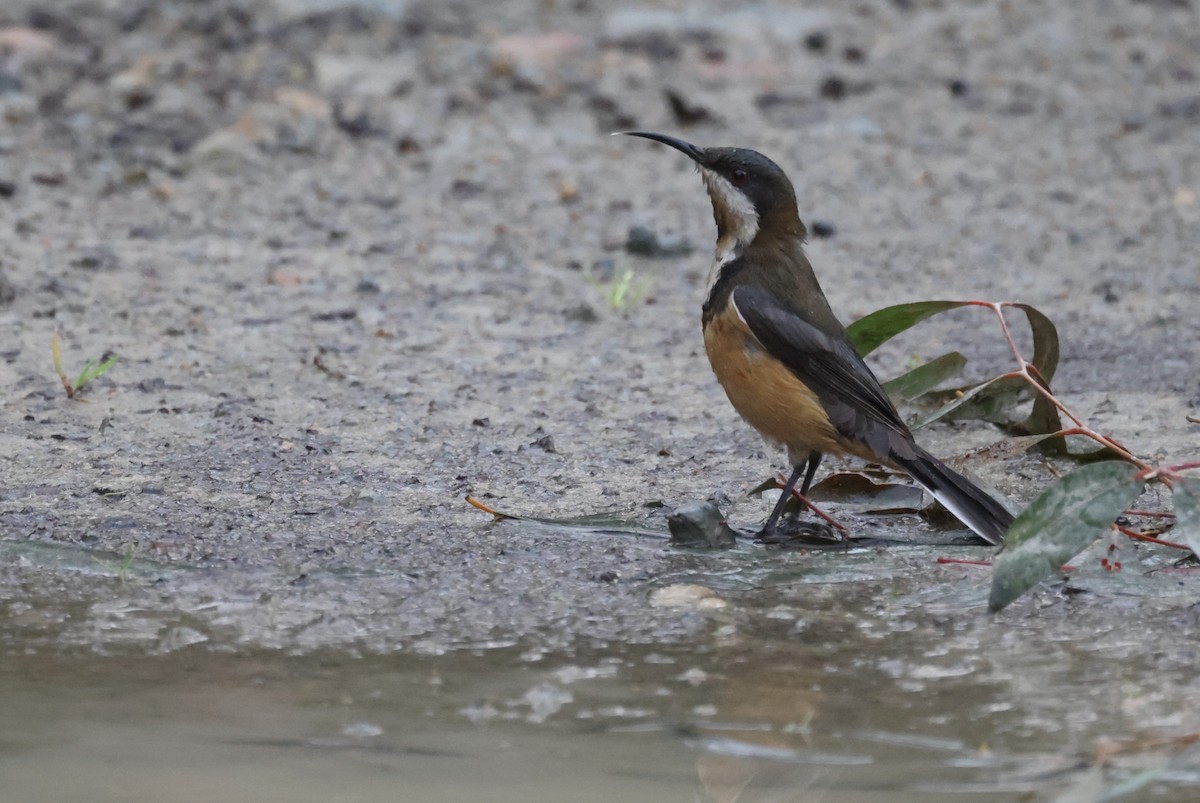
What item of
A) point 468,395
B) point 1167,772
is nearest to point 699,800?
point 1167,772

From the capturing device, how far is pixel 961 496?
443 cm

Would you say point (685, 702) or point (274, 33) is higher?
point (274, 33)

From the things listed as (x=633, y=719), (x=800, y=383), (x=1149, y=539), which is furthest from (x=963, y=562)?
(x=633, y=719)

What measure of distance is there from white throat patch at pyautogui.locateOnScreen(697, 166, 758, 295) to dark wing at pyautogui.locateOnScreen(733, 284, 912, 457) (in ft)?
1.29

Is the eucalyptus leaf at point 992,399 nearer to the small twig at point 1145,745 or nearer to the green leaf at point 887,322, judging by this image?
the green leaf at point 887,322

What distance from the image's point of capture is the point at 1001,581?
366 cm

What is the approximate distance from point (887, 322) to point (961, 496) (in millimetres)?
948

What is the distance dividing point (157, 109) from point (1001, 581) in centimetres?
705

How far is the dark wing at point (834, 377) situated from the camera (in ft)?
15.2

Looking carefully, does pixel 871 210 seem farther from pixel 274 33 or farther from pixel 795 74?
pixel 274 33

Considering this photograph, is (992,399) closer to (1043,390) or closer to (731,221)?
(1043,390)

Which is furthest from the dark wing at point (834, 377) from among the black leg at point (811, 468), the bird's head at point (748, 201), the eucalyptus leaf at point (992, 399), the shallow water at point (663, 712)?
the shallow water at point (663, 712)

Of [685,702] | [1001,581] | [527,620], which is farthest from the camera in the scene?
[527,620]

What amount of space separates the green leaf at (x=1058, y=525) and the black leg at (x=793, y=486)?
36.1 inches
